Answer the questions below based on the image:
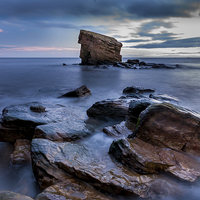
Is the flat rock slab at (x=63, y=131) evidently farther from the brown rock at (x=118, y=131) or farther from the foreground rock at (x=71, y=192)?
the foreground rock at (x=71, y=192)

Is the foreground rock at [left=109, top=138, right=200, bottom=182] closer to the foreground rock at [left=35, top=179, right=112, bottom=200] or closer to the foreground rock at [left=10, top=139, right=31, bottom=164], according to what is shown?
the foreground rock at [left=35, top=179, right=112, bottom=200]

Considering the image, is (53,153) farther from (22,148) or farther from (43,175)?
(22,148)

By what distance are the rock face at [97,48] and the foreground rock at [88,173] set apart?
137 ft

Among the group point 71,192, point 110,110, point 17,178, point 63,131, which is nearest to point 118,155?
point 71,192

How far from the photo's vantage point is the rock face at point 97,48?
42859 mm

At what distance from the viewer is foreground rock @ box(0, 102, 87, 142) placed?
515 centimetres

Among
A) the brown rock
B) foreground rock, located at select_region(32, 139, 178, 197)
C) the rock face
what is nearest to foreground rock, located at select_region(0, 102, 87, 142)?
the brown rock

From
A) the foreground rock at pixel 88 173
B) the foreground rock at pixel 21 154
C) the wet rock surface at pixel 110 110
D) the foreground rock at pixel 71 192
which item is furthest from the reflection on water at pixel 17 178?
the wet rock surface at pixel 110 110

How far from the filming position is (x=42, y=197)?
110 inches

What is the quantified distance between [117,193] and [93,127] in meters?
2.72

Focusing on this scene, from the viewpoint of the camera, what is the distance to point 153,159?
138 inches

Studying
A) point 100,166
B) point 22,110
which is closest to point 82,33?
point 22,110

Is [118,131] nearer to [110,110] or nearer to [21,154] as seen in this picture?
[110,110]

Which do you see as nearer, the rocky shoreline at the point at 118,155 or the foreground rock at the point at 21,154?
the rocky shoreline at the point at 118,155
